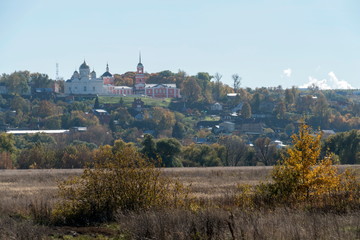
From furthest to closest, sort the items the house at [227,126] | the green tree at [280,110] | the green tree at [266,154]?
the green tree at [280,110] < the house at [227,126] < the green tree at [266,154]

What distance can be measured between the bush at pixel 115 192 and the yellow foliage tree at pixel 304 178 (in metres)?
3.48

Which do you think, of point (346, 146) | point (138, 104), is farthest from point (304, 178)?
point (138, 104)

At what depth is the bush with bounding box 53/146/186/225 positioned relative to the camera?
70.5 ft

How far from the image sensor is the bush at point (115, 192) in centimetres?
2148

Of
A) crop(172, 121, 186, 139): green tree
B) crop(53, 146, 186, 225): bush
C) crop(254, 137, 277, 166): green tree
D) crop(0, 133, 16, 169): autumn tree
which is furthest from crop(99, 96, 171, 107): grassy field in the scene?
crop(53, 146, 186, 225): bush

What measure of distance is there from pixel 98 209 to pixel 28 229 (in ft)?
16.3

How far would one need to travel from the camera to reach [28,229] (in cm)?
1697

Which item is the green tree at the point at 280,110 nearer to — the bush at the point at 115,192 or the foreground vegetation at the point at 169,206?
the foreground vegetation at the point at 169,206

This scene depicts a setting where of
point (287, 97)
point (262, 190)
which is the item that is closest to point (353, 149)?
point (262, 190)

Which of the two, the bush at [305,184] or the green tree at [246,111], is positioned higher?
the bush at [305,184]

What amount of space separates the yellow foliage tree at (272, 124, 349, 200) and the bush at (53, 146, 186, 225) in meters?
3.48

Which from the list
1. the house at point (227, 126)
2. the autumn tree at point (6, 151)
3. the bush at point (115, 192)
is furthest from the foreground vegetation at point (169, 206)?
the house at point (227, 126)

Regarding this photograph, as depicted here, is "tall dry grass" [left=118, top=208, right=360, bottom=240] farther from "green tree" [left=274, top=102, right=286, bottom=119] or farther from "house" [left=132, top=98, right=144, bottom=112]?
"green tree" [left=274, top=102, right=286, bottom=119]

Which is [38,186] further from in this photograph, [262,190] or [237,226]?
[237,226]
